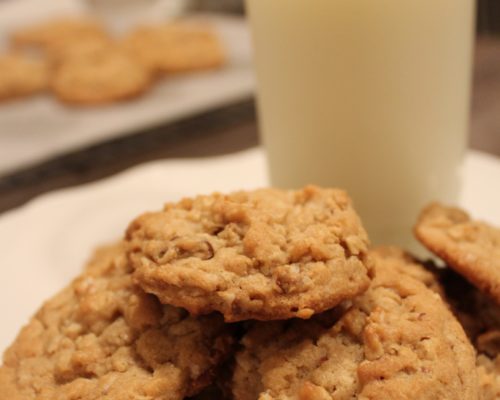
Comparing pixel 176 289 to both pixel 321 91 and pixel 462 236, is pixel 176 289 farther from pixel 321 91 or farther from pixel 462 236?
pixel 321 91

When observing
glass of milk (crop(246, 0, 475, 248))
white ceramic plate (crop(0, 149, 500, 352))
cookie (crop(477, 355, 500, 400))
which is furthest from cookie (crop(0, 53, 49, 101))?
cookie (crop(477, 355, 500, 400))

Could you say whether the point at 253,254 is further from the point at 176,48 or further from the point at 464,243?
the point at 176,48

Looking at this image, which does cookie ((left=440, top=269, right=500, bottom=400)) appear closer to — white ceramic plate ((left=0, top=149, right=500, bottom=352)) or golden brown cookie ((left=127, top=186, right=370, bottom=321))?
golden brown cookie ((left=127, top=186, right=370, bottom=321))

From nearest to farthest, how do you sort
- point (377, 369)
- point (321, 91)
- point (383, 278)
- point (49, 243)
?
point (377, 369)
point (383, 278)
point (321, 91)
point (49, 243)

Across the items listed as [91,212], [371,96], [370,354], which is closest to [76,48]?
[91,212]

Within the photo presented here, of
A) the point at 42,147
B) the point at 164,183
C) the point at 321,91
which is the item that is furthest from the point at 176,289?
the point at 42,147
